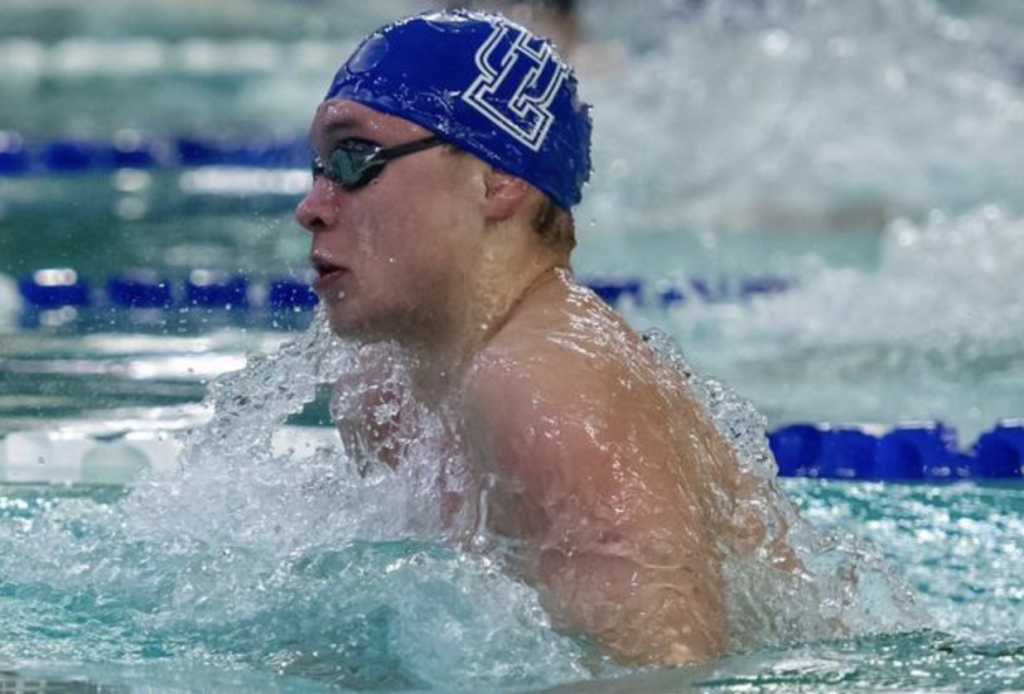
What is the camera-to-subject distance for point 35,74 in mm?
9758

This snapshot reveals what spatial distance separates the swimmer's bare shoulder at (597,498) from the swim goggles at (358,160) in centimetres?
33

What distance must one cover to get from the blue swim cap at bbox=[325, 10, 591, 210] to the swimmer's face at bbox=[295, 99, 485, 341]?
0.17 ft

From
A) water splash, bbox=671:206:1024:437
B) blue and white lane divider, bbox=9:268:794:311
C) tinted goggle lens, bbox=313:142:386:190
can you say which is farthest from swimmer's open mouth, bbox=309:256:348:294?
blue and white lane divider, bbox=9:268:794:311

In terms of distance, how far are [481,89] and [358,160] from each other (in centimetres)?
20

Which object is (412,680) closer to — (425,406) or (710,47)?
(425,406)

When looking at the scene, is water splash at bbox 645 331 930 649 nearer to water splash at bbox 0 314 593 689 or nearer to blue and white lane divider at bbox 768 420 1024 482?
water splash at bbox 0 314 593 689

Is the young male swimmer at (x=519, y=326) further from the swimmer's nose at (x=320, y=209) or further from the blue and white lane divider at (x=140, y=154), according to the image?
the blue and white lane divider at (x=140, y=154)

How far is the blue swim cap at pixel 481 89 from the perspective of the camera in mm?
2521

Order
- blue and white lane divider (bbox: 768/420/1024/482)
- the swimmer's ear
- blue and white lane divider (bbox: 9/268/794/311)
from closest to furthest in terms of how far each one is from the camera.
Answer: the swimmer's ear
blue and white lane divider (bbox: 768/420/1024/482)
blue and white lane divider (bbox: 9/268/794/311)

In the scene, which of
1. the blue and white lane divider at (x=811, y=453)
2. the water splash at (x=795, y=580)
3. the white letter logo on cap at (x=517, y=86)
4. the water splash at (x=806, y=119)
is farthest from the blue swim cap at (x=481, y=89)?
the water splash at (x=806, y=119)

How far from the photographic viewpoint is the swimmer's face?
7.89 ft

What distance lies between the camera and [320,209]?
2453 mm

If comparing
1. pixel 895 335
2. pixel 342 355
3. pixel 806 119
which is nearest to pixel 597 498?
pixel 342 355

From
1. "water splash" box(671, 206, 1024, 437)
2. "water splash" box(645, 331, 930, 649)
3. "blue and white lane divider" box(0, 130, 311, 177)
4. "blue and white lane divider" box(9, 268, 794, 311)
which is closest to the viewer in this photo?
"water splash" box(645, 331, 930, 649)
